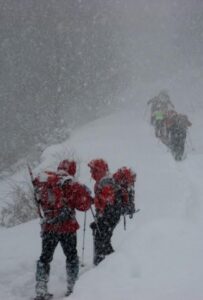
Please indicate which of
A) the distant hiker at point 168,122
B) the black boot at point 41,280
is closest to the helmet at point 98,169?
the black boot at point 41,280

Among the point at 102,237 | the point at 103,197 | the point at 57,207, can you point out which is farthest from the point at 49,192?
the point at 102,237

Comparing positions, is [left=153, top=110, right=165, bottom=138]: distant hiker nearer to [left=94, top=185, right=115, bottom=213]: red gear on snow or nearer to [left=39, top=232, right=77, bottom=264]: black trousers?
[left=94, top=185, right=115, bottom=213]: red gear on snow

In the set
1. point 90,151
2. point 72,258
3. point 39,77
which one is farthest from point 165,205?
point 39,77

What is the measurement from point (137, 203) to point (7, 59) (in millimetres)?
21450

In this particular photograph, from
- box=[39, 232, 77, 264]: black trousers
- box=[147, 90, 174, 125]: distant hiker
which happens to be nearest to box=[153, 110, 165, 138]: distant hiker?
box=[147, 90, 174, 125]: distant hiker

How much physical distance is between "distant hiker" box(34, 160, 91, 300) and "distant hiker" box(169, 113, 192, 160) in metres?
9.00

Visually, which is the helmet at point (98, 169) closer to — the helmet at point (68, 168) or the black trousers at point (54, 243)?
the helmet at point (68, 168)

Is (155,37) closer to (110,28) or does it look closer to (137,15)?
(137,15)

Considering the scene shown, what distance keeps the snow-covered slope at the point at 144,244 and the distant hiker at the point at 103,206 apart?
11.7 inches

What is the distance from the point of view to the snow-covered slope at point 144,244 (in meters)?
4.86

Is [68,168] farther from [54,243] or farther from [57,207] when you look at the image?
[54,243]

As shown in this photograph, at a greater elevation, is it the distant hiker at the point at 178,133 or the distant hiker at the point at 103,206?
the distant hiker at the point at 178,133

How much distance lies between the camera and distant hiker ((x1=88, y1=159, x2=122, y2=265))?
6.54m

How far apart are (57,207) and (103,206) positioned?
0.67 meters
